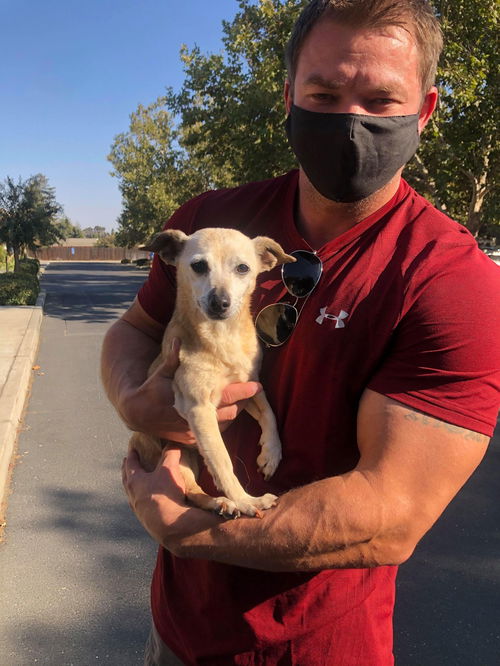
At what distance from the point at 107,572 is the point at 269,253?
3.30 metres

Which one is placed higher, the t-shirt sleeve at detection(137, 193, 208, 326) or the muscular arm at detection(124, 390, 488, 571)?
the t-shirt sleeve at detection(137, 193, 208, 326)

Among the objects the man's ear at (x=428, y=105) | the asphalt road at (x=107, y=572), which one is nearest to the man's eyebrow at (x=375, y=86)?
the man's ear at (x=428, y=105)

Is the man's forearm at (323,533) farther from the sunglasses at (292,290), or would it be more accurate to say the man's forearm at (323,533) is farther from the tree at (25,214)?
the tree at (25,214)

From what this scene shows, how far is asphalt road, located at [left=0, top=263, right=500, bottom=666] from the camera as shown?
3520 mm

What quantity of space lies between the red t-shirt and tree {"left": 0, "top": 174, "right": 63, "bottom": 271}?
33569 millimetres

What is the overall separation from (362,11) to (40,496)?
206 inches

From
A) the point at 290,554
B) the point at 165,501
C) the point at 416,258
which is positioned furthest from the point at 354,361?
the point at 165,501

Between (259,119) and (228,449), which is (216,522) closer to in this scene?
(228,449)

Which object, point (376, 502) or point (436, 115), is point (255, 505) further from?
point (436, 115)

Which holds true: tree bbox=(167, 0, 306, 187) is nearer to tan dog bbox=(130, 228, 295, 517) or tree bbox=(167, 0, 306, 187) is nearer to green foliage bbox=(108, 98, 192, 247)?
tan dog bbox=(130, 228, 295, 517)

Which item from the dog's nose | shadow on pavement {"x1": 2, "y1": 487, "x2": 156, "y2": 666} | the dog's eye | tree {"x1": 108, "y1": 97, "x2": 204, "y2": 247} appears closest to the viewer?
the dog's nose

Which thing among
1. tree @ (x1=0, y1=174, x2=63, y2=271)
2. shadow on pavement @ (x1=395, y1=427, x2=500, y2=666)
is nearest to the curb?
shadow on pavement @ (x1=395, y1=427, x2=500, y2=666)

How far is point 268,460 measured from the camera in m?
1.79

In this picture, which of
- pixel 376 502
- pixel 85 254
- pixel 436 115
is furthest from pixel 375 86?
pixel 85 254
